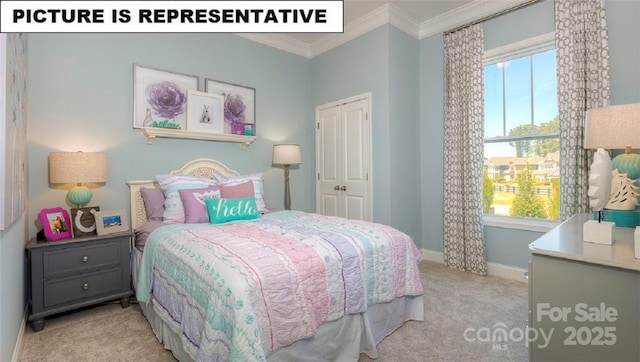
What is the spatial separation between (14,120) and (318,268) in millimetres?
1812

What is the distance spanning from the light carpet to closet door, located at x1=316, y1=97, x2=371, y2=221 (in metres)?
1.48

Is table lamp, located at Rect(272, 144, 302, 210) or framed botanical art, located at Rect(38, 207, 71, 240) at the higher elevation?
table lamp, located at Rect(272, 144, 302, 210)

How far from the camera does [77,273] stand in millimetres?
2230

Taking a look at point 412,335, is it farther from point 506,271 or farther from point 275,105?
point 275,105

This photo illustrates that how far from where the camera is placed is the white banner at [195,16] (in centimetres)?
188

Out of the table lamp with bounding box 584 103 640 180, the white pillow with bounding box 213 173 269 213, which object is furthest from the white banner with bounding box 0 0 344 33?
the table lamp with bounding box 584 103 640 180

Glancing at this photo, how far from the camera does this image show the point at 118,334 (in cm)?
205

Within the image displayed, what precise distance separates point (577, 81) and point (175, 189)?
3702 mm

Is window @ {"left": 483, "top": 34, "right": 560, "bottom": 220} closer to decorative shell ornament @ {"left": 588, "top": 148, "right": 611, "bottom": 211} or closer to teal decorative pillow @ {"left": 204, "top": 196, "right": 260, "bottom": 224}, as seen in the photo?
decorative shell ornament @ {"left": 588, "top": 148, "right": 611, "bottom": 211}

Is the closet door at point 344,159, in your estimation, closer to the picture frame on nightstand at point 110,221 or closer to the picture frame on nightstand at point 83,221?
the picture frame on nightstand at point 110,221

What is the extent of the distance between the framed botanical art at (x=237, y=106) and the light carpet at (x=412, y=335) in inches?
85.1

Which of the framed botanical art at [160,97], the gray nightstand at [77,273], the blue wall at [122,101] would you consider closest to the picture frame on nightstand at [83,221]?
the gray nightstand at [77,273]

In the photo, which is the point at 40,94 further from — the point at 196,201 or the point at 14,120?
the point at 196,201

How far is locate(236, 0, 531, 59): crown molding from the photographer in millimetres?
3220
